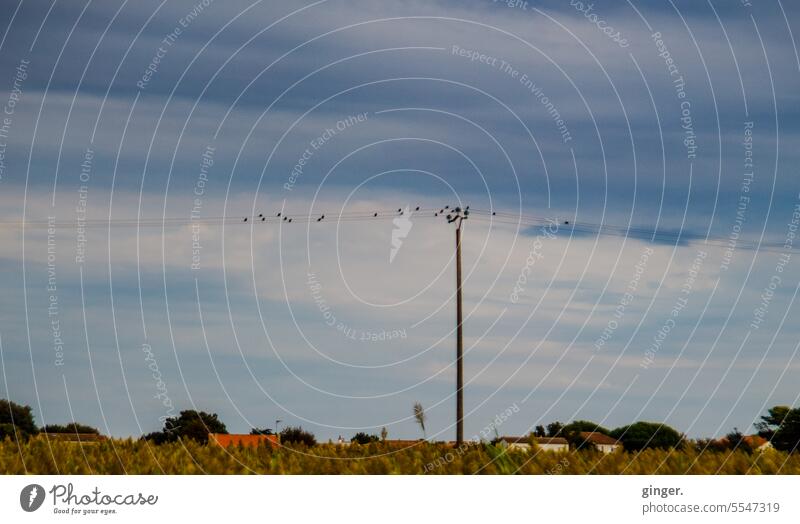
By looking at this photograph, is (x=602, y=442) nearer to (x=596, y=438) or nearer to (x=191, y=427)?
(x=596, y=438)

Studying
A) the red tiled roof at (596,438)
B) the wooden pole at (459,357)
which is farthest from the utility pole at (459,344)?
the red tiled roof at (596,438)

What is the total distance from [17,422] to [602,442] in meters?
10.5

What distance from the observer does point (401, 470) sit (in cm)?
1709

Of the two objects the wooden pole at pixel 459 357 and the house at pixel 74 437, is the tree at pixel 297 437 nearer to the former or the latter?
the house at pixel 74 437

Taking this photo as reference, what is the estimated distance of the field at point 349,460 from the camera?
55.1 ft

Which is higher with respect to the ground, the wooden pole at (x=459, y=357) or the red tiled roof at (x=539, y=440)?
the wooden pole at (x=459, y=357)

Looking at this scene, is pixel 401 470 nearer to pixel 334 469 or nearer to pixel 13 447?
pixel 334 469

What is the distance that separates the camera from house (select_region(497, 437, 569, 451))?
17656 millimetres

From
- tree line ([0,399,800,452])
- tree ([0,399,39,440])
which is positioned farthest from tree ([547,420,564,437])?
tree ([0,399,39,440])
